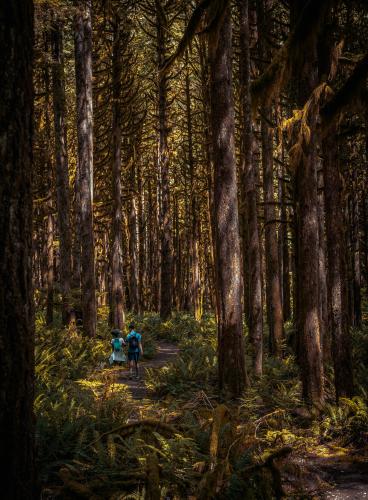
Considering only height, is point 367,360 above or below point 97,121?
below

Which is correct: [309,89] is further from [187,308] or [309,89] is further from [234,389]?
[187,308]

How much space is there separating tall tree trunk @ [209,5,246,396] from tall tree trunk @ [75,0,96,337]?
21.1 feet

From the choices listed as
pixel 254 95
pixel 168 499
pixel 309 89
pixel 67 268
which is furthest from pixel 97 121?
pixel 168 499

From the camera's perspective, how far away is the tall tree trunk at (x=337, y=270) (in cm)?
826

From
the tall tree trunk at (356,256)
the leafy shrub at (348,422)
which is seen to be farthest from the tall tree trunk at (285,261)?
the leafy shrub at (348,422)

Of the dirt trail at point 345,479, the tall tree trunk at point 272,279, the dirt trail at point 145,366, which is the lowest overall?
the dirt trail at point 345,479

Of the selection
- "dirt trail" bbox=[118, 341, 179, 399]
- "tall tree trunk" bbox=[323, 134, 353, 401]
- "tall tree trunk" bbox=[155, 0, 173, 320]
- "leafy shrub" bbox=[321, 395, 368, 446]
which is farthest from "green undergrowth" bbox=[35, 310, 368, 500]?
"tall tree trunk" bbox=[155, 0, 173, 320]

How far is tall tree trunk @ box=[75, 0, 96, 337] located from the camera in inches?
550

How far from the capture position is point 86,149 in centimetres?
1430

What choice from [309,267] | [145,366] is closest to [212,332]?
[145,366]

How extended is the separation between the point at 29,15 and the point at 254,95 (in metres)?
2.57

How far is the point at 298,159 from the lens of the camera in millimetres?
7527

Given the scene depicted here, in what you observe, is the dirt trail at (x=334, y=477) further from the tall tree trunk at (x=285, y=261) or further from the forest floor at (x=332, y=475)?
the tall tree trunk at (x=285, y=261)

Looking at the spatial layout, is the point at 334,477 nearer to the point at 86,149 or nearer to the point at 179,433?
the point at 179,433
